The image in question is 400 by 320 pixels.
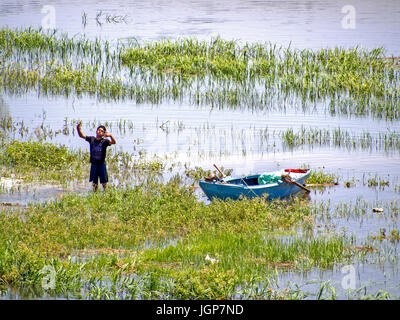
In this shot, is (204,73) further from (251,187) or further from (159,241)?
(159,241)

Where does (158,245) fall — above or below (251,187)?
below

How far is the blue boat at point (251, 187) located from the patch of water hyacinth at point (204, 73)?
31.4ft

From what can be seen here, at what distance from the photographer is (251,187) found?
48.2 feet

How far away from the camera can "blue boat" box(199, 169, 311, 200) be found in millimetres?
14594

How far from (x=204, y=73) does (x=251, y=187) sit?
14110 millimetres

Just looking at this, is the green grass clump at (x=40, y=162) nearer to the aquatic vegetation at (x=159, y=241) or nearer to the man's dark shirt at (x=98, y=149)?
the man's dark shirt at (x=98, y=149)

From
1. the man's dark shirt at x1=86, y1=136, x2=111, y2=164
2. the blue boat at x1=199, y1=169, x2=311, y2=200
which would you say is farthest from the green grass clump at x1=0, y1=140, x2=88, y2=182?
the blue boat at x1=199, y1=169, x2=311, y2=200

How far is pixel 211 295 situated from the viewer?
370 inches

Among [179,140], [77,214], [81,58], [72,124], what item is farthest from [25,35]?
[77,214]

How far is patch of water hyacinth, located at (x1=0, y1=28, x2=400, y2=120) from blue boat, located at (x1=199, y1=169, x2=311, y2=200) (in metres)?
9.57

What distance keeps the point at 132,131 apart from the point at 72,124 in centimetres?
192

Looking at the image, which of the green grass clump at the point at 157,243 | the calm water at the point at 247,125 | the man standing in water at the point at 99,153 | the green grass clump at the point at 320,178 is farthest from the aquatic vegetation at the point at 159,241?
the green grass clump at the point at 320,178

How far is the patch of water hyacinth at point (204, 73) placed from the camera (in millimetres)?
25953

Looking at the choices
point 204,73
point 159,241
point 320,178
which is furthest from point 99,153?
point 204,73
